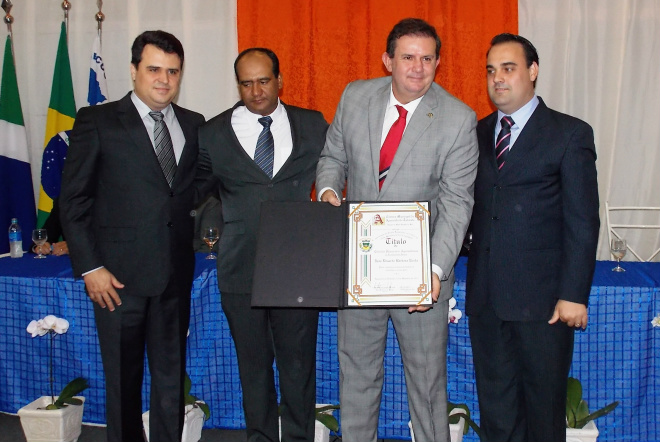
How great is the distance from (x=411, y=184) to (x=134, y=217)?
1120mm

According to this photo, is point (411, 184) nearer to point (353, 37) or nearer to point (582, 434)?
point (582, 434)

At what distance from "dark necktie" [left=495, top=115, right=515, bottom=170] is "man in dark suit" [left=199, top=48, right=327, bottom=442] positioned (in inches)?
29.0

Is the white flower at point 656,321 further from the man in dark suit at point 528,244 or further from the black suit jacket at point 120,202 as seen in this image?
the black suit jacket at point 120,202

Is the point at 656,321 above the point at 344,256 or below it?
below

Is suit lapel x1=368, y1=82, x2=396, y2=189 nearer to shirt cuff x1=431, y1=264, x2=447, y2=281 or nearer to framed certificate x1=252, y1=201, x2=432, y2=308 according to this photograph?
framed certificate x1=252, y1=201, x2=432, y2=308

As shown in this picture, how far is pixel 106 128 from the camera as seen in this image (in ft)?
8.40

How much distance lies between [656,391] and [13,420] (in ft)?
10.9

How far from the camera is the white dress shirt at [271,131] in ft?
8.84

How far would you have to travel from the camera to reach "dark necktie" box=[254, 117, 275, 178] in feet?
8.71

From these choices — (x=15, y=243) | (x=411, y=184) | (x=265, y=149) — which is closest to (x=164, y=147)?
(x=265, y=149)

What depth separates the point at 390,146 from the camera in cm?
245

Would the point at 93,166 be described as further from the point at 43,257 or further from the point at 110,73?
the point at 110,73

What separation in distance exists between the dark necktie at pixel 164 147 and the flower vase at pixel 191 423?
1.20 m

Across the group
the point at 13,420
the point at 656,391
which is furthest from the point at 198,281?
the point at 656,391
